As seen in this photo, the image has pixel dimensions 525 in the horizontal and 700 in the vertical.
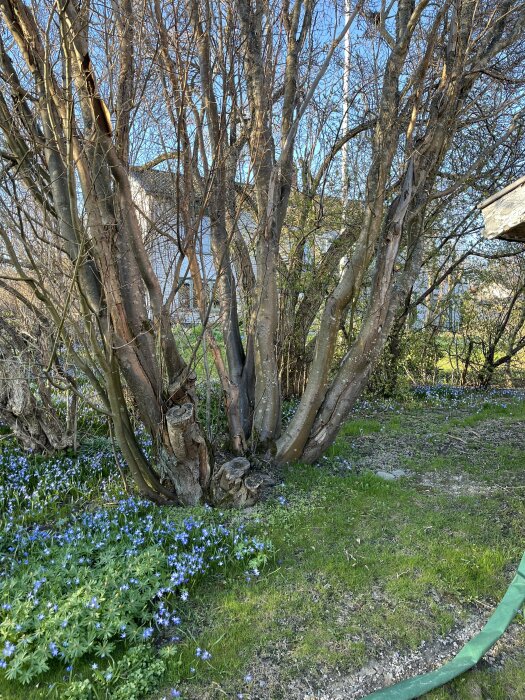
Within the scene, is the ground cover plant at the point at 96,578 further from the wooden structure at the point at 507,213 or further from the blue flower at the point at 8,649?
the wooden structure at the point at 507,213

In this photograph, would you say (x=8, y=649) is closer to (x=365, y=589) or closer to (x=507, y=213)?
(x=365, y=589)

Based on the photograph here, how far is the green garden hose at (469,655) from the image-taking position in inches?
93.0

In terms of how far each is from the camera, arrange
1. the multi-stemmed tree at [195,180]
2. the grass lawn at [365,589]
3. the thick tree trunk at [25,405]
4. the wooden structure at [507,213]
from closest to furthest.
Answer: the grass lawn at [365,589]
the wooden structure at [507,213]
the multi-stemmed tree at [195,180]
the thick tree trunk at [25,405]

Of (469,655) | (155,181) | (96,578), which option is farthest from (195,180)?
(469,655)

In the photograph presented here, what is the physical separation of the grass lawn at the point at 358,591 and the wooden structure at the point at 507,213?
7.13 feet

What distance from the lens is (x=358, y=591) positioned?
305 cm

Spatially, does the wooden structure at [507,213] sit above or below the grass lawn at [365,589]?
above

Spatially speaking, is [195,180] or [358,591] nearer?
[358,591]

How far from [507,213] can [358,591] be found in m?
2.42

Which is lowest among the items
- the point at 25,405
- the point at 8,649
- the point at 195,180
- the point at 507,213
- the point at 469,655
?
the point at 469,655

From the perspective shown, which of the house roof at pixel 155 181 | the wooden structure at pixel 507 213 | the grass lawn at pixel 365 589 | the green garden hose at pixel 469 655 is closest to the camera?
the green garden hose at pixel 469 655

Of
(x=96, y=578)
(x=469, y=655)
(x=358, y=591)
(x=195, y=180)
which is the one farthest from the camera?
(x=195, y=180)

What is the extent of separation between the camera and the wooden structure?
258cm

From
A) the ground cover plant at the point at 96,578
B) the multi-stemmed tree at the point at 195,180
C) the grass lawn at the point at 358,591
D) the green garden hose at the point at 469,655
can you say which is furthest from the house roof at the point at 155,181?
the green garden hose at the point at 469,655
